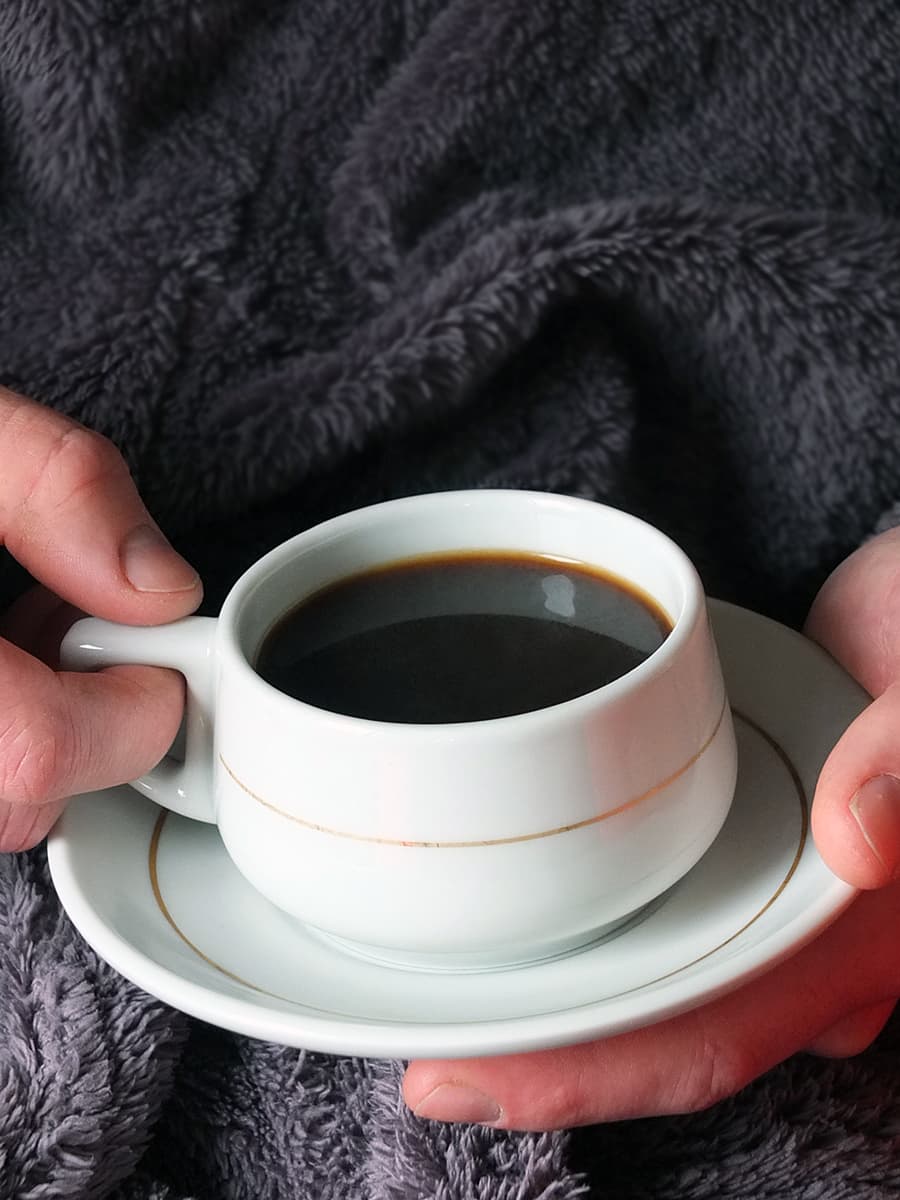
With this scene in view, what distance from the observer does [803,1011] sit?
626 mm

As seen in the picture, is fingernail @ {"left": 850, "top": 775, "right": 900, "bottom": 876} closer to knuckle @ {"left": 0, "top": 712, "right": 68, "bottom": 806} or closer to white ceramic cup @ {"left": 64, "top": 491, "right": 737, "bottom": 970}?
white ceramic cup @ {"left": 64, "top": 491, "right": 737, "bottom": 970}

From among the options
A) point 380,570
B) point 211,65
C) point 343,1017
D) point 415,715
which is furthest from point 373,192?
point 343,1017

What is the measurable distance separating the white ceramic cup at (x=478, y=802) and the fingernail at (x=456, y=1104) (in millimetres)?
70

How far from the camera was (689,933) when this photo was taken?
0.51m

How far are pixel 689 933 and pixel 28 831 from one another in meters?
0.30

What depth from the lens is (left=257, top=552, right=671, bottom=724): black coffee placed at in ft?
1.75

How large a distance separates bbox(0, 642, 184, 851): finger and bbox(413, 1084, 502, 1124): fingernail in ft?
0.61

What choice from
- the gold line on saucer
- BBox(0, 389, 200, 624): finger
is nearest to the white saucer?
the gold line on saucer

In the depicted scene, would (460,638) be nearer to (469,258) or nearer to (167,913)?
(167,913)

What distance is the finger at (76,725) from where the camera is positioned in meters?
0.54

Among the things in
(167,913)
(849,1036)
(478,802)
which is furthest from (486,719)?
(849,1036)

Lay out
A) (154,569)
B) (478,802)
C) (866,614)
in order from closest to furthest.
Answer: (478,802), (154,569), (866,614)

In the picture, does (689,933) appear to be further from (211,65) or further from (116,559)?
(211,65)

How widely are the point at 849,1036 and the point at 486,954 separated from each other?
249mm
